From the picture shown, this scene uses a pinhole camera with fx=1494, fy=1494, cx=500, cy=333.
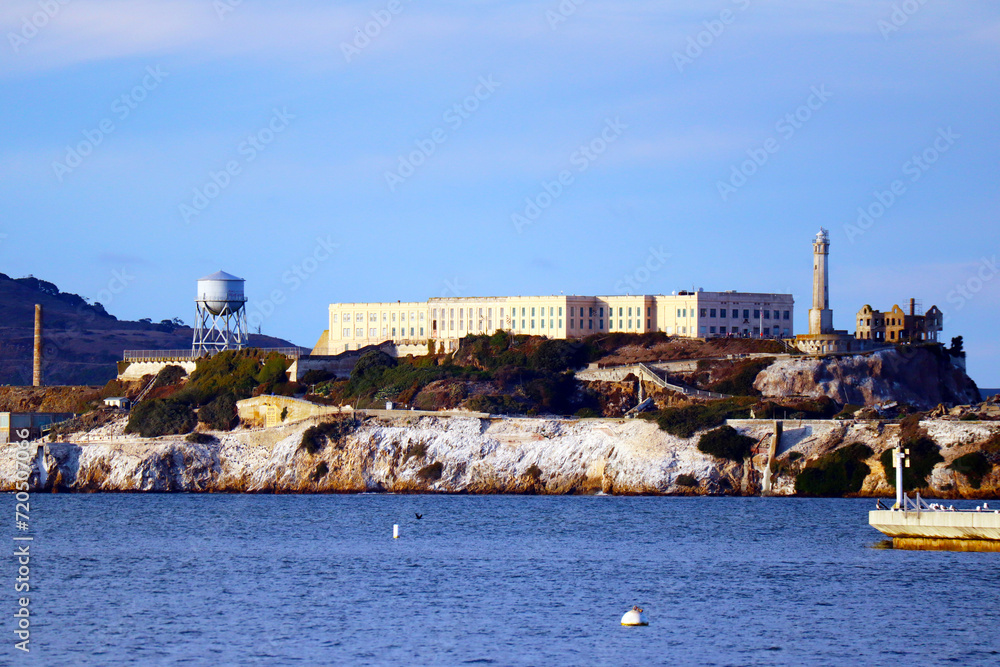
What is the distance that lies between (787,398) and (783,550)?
50.5 meters

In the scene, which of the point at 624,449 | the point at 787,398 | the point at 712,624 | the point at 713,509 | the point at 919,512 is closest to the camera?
the point at 712,624

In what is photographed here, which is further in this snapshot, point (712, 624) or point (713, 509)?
point (713, 509)

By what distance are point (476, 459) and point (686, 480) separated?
48.4ft

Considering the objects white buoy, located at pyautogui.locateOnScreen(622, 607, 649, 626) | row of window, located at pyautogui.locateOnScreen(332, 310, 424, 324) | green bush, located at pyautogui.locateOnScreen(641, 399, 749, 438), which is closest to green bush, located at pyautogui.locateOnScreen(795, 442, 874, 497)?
green bush, located at pyautogui.locateOnScreen(641, 399, 749, 438)

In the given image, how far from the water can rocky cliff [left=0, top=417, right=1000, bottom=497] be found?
12387 mm

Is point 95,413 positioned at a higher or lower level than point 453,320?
lower

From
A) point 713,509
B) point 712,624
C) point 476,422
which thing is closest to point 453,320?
point 476,422

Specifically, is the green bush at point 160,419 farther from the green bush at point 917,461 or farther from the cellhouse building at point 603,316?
the green bush at point 917,461

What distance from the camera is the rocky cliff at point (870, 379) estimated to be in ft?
376

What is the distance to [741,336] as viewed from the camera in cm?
13638

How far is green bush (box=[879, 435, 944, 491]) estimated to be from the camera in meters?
88.8

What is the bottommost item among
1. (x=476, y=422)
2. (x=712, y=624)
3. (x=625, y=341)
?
(x=712, y=624)

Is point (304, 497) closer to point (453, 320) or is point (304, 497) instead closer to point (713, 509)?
point (713, 509)

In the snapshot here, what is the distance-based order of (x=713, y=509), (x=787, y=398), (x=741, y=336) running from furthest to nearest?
(x=741, y=336), (x=787, y=398), (x=713, y=509)
